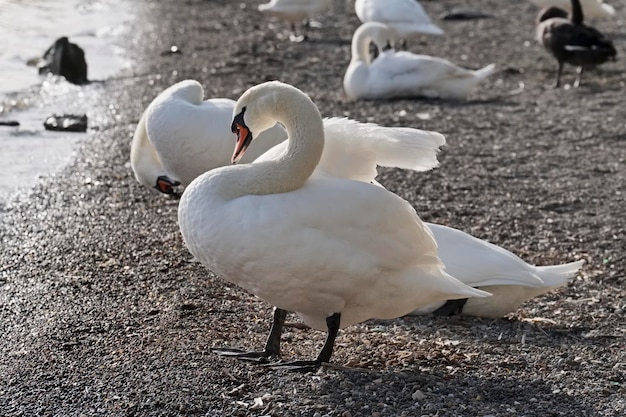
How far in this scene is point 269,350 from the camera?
473 cm

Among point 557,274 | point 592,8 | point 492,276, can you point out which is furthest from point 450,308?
point 592,8

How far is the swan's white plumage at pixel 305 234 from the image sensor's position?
414cm

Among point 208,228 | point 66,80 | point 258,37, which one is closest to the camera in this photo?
point 208,228

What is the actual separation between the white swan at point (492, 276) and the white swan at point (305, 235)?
31.3 inches

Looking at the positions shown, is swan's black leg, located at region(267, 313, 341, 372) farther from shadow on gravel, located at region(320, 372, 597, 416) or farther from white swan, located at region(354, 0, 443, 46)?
white swan, located at region(354, 0, 443, 46)

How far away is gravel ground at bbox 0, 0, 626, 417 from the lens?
4277mm

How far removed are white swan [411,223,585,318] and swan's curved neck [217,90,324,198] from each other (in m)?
1.34

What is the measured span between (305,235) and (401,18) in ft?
32.3

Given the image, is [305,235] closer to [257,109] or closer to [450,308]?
[257,109]

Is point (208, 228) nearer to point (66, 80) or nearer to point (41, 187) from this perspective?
point (41, 187)

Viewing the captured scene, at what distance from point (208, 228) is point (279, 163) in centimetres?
46

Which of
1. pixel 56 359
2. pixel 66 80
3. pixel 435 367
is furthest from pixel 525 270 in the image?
pixel 66 80

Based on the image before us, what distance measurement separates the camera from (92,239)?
6633 millimetres

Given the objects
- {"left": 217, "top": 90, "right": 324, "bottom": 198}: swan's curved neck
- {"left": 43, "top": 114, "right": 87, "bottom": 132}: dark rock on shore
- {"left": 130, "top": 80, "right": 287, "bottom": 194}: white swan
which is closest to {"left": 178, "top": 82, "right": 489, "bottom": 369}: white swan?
{"left": 217, "top": 90, "right": 324, "bottom": 198}: swan's curved neck
